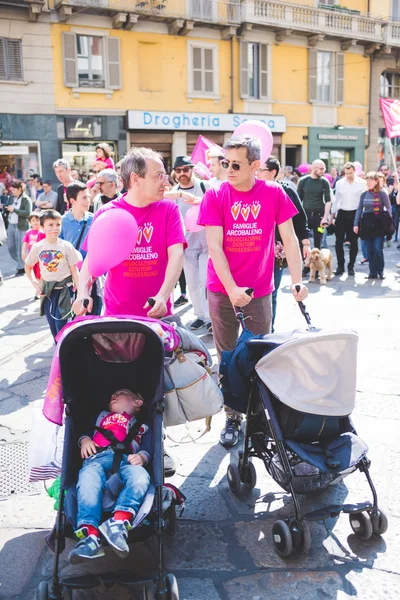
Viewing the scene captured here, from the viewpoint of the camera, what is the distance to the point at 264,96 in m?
23.3

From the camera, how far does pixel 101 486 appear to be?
254 centimetres

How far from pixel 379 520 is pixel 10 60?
18.9m

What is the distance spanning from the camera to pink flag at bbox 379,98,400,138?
10906 mm

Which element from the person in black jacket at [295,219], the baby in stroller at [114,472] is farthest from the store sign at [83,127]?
the baby in stroller at [114,472]

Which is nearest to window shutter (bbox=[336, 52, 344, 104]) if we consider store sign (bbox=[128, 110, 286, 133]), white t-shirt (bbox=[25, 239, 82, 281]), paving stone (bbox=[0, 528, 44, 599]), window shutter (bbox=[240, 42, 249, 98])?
store sign (bbox=[128, 110, 286, 133])

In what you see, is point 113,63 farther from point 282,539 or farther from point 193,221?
point 282,539

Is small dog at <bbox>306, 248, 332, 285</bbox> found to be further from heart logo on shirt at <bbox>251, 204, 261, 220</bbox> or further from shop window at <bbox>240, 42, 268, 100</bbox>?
shop window at <bbox>240, 42, 268, 100</bbox>

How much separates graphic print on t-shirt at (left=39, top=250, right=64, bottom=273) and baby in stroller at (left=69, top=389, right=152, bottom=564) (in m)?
2.67

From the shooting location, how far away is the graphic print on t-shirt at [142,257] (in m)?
3.25

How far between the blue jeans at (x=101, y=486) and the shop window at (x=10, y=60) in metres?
18.2

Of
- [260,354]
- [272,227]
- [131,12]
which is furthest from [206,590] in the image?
[131,12]

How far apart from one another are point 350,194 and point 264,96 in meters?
14.4

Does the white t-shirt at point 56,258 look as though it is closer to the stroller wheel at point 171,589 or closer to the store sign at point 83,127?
the stroller wheel at point 171,589

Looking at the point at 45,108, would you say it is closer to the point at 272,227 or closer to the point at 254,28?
the point at 254,28
